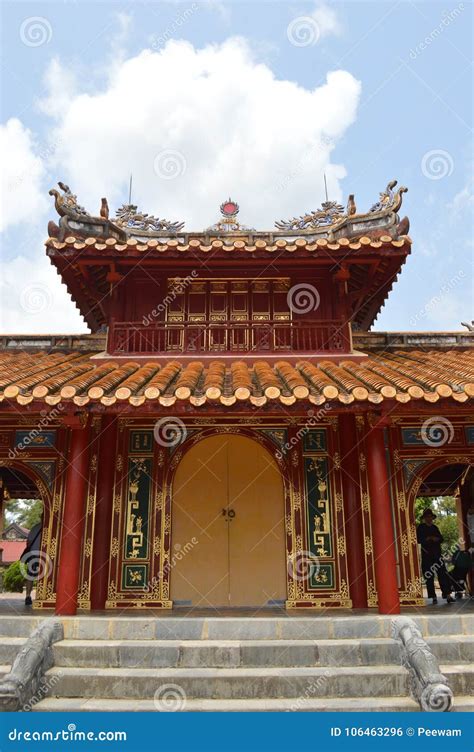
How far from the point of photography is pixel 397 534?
7.94 metres

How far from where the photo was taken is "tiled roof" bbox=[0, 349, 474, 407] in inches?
250

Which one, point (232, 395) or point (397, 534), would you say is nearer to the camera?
point (232, 395)

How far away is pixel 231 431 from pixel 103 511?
6.91ft

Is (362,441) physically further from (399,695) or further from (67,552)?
(67,552)

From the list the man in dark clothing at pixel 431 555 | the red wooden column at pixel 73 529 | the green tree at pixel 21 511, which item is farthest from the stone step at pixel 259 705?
the green tree at pixel 21 511

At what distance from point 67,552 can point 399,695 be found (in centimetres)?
391

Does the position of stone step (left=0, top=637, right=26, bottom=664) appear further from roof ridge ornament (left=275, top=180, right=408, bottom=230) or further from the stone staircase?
roof ridge ornament (left=275, top=180, right=408, bottom=230)

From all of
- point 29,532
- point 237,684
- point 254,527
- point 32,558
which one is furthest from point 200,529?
point 29,532

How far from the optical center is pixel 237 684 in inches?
212

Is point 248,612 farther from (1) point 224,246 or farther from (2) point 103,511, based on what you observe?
(1) point 224,246

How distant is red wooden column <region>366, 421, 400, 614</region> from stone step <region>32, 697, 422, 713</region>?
142 centimetres

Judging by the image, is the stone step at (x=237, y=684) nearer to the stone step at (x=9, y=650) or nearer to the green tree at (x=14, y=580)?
the stone step at (x=9, y=650)

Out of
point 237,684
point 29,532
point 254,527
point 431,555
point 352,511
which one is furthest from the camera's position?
point 29,532

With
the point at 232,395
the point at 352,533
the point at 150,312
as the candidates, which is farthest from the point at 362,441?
the point at 150,312
